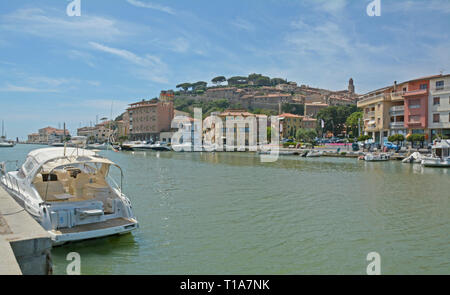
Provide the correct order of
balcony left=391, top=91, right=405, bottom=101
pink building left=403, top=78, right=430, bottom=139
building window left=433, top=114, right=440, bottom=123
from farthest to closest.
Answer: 1. balcony left=391, top=91, right=405, bottom=101
2. pink building left=403, top=78, right=430, bottom=139
3. building window left=433, top=114, right=440, bottom=123

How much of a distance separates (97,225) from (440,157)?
37144 millimetres

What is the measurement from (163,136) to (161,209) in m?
85.1

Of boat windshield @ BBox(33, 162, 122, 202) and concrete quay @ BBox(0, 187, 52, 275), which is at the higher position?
boat windshield @ BBox(33, 162, 122, 202)

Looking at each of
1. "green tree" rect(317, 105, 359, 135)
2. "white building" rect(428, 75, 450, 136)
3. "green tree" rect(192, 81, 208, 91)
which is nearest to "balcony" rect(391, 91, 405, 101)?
"white building" rect(428, 75, 450, 136)

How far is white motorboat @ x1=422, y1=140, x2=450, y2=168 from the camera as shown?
116 feet

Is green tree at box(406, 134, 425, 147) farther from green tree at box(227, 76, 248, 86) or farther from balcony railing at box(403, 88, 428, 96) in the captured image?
green tree at box(227, 76, 248, 86)

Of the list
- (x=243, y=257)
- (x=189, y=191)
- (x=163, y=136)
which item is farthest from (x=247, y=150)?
(x=243, y=257)

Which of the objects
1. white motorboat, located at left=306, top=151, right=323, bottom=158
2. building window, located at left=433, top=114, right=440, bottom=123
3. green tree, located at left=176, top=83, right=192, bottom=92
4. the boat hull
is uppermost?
green tree, located at left=176, top=83, right=192, bottom=92

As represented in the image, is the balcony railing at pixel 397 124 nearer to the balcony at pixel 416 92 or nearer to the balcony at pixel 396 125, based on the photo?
the balcony at pixel 396 125

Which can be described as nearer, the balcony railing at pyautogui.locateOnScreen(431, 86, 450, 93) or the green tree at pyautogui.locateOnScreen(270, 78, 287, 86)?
the balcony railing at pyautogui.locateOnScreen(431, 86, 450, 93)

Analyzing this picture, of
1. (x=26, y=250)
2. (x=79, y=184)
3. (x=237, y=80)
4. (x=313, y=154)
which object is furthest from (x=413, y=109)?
(x=237, y=80)

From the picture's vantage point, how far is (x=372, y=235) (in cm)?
1077
